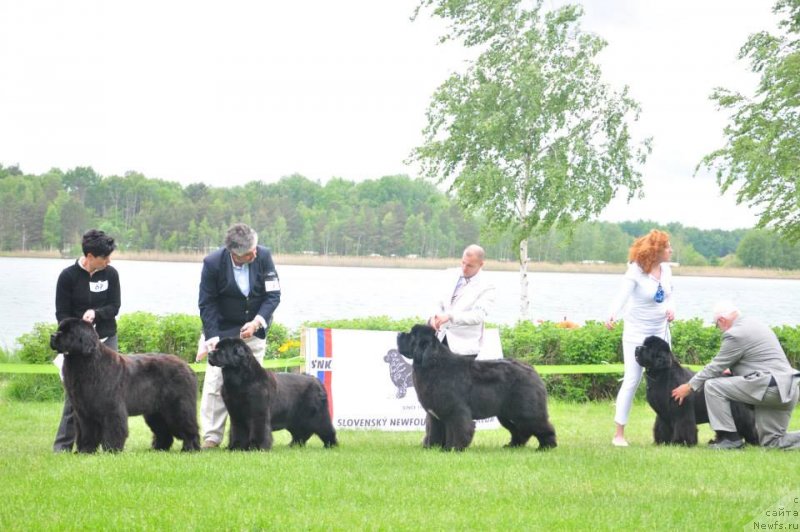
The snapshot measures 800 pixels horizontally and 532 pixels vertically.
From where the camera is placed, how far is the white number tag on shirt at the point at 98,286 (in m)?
8.10

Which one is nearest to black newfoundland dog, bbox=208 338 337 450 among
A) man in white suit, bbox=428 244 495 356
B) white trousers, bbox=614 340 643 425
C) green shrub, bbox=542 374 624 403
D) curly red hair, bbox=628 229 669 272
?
man in white suit, bbox=428 244 495 356

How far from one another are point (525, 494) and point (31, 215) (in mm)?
67856

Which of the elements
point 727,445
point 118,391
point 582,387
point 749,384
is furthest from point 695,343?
point 118,391

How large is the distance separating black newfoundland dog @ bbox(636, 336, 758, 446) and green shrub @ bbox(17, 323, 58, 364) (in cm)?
875

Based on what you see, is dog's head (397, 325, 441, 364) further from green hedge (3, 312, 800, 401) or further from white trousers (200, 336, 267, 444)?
green hedge (3, 312, 800, 401)

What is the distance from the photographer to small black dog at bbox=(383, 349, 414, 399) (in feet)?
36.6

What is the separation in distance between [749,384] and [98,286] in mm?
6502

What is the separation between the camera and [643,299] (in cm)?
919

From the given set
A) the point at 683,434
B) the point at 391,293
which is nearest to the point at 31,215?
the point at 391,293

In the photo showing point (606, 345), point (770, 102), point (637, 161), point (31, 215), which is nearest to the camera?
point (606, 345)

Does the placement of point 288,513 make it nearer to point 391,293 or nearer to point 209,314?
point 209,314

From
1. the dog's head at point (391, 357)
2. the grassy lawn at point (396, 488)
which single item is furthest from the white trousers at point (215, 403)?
the dog's head at point (391, 357)

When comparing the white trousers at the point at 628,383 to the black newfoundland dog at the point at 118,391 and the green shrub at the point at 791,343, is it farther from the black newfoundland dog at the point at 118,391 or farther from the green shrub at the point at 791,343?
the green shrub at the point at 791,343

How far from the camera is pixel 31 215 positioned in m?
67.6
